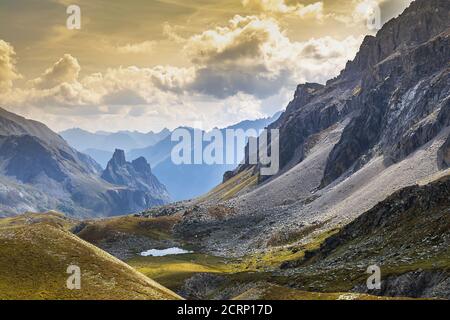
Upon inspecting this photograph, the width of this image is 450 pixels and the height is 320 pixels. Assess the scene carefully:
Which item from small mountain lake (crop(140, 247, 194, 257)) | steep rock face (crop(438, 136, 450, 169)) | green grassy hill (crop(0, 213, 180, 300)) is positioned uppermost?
steep rock face (crop(438, 136, 450, 169))

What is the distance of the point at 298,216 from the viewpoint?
184 meters

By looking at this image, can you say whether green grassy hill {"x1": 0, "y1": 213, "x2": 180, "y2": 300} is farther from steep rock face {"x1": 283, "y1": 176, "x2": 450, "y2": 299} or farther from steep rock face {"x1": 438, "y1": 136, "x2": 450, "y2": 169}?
steep rock face {"x1": 438, "y1": 136, "x2": 450, "y2": 169}

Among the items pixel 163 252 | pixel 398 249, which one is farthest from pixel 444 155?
pixel 163 252

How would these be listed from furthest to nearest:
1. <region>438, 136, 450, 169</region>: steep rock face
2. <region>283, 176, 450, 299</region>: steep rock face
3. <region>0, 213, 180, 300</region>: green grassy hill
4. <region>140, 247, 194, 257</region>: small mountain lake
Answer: <region>140, 247, 194, 257</region>: small mountain lake → <region>438, 136, 450, 169</region>: steep rock face → <region>283, 176, 450, 299</region>: steep rock face → <region>0, 213, 180, 300</region>: green grassy hill

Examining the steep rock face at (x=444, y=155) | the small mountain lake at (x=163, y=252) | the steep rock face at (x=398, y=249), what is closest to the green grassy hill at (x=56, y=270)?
the steep rock face at (x=398, y=249)

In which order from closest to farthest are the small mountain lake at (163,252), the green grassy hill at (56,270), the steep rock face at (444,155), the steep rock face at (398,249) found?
the green grassy hill at (56,270)
the steep rock face at (398,249)
the steep rock face at (444,155)
the small mountain lake at (163,252)

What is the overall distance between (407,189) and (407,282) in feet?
151

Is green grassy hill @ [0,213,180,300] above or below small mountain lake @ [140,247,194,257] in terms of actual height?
below

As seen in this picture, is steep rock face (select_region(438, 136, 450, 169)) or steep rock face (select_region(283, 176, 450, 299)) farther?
steep rock face (select_region(438, 136, 450, 169))

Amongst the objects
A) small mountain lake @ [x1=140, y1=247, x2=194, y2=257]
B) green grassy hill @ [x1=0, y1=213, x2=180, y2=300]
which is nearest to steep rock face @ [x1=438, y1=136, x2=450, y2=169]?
small mountain lake @ [x1=140, y1=247, x2=194, y2=257]

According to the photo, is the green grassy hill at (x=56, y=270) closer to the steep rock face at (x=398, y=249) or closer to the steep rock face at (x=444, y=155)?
the steep rock face at (x=398, y=249)
